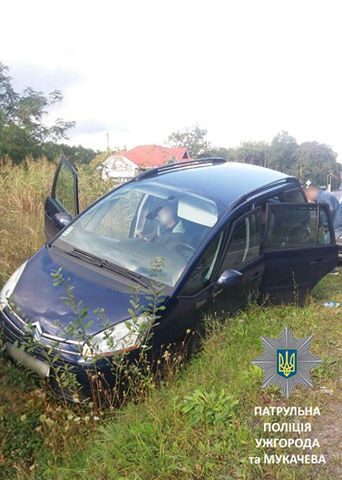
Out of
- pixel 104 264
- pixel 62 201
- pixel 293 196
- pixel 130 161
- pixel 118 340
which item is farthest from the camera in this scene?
pixel 130 161

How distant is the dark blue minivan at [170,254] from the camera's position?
2.78 meters

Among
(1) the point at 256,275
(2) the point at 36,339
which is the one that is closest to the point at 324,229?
(1) the point at 256,275

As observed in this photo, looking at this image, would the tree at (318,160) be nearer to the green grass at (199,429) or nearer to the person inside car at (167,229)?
the person inside car at (167,229)

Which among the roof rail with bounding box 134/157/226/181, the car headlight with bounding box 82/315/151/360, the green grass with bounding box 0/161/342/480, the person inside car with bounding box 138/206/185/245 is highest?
the roof rail with bounding box 134/157/226/181

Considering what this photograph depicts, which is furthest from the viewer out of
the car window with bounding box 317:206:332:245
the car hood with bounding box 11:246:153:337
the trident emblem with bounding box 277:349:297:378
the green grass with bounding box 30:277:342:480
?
the car window with bounding box 317:206:332:245

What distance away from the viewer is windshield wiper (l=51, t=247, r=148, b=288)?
3.16 metres

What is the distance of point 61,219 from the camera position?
4125 millimetres

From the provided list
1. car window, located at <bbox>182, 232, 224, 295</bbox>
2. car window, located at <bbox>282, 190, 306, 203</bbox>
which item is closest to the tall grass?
car window, located at <bbox>182, 232, 224, 295</bbox>

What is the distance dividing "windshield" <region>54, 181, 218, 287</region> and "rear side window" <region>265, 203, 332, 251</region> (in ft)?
2.75

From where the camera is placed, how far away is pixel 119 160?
31.7 ft

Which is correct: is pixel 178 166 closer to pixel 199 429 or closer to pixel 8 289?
pixel 8 289

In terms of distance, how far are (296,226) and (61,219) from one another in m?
2.62

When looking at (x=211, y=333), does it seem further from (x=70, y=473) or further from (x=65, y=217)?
(x=65, y=217)

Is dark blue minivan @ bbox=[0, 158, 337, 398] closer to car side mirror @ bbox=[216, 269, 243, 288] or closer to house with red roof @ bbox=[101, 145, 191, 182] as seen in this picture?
car side mirror @ bbox=[216, 269, 243, 288]
